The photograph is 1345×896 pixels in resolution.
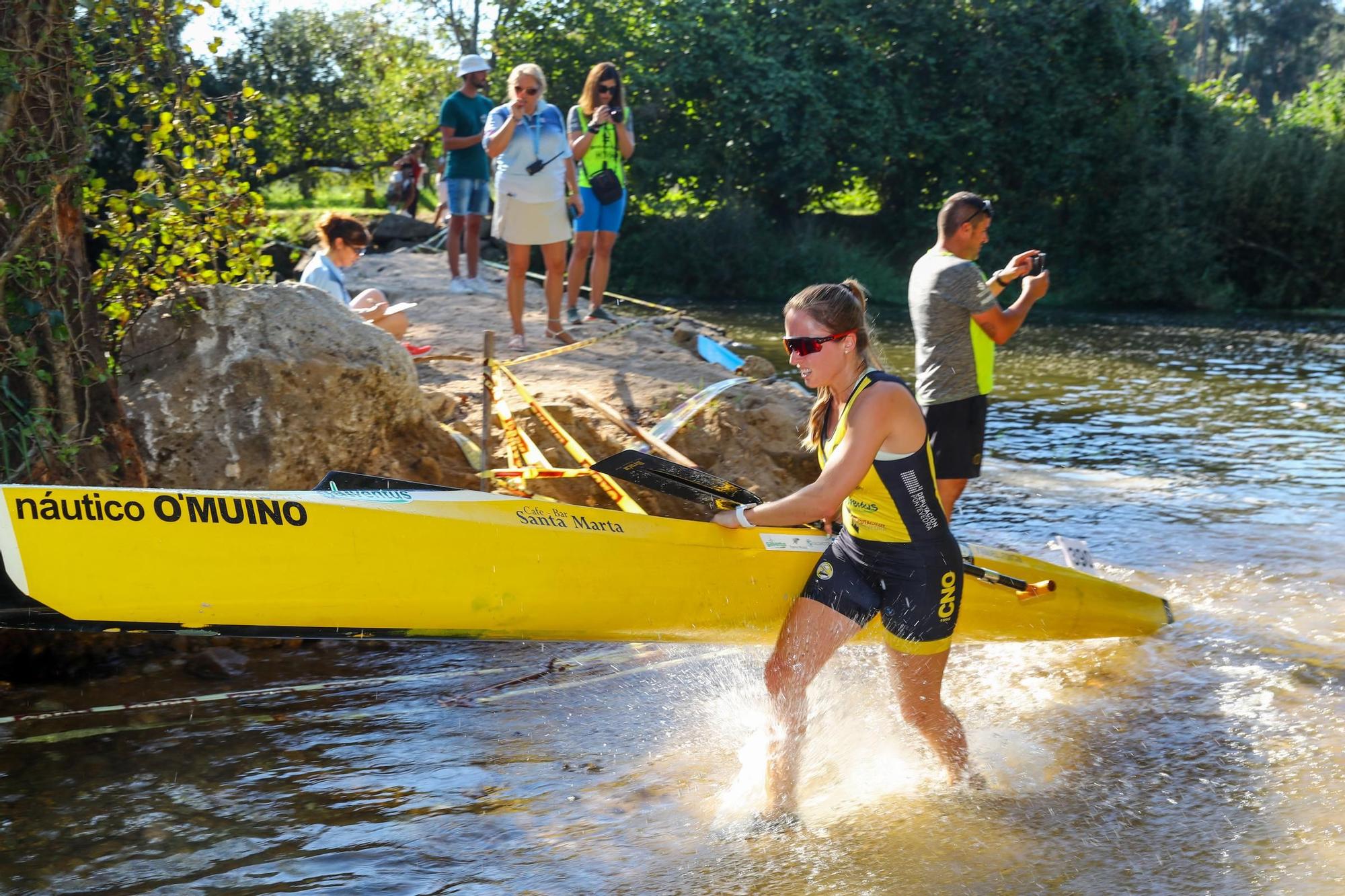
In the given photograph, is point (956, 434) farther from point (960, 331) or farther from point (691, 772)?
point (691, 772)

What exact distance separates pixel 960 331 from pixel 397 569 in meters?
3.01

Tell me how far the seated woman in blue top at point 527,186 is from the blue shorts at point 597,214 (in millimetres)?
707

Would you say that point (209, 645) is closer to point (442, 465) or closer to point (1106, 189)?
point (442, 465)

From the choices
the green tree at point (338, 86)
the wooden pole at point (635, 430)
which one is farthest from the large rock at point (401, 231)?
the wooden pole at point (635, 430)

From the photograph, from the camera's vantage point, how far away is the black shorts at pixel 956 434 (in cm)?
609

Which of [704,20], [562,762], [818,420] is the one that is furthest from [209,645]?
[704,20]

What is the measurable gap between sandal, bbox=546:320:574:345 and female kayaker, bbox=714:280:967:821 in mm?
5105

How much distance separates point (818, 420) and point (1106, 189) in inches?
1021

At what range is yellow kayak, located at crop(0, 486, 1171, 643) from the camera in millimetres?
4164

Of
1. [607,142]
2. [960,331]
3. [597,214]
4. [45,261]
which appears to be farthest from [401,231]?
[960,331]

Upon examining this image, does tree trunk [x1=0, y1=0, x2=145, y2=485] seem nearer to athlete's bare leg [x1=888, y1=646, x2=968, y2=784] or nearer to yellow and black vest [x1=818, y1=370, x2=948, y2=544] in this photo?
yellow and black vest [x1=818, y1=370, x2=948, y2=544]

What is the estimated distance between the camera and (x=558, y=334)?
9.15 metres

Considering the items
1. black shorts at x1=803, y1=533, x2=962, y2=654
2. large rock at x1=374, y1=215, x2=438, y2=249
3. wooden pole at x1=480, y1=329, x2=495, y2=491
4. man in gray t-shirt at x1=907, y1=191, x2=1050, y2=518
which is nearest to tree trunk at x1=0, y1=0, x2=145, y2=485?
wooden pole at x1=480, y1=329, x2=495, y2=491

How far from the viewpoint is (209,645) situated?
5.63 meters
